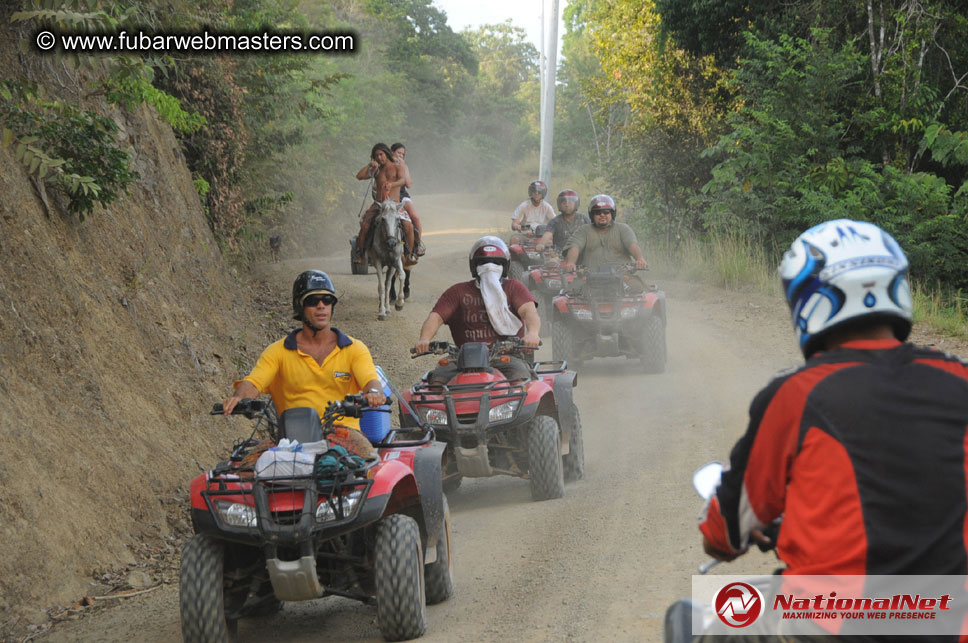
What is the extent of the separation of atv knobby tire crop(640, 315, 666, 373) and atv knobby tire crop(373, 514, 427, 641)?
8.75m

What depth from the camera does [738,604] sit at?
290 cm

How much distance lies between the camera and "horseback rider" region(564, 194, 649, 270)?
591 inches

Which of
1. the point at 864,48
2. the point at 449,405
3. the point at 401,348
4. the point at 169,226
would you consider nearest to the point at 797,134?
the point at 864,48

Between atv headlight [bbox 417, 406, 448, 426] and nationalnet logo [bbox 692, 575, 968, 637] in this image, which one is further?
atv headlight [bbox 417, 406, 448, 426]

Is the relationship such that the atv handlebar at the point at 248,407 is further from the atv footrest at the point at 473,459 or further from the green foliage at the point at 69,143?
the green foliage at the point at 69,143

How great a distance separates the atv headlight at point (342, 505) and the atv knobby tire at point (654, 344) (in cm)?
883

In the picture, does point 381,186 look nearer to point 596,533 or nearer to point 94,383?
point 94,383

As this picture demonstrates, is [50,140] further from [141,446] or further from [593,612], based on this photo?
[593,612]

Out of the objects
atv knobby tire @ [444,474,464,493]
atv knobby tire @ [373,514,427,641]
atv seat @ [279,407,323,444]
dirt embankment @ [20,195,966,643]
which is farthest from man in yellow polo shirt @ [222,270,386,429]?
atv knobby tire @ [444,474,464,493]

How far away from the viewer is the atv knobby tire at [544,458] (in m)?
8.73

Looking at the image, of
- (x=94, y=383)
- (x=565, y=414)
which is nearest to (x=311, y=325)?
(x=94, y=383)

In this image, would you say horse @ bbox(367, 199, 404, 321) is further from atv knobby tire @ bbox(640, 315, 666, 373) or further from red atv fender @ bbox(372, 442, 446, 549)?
red atv fender @ bbox(372, 442, 446, 549)

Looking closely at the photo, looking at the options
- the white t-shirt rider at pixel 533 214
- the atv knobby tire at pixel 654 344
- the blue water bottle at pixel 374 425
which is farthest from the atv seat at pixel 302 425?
the white t-shirt rider at pixel 533 214

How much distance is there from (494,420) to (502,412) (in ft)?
0.31
